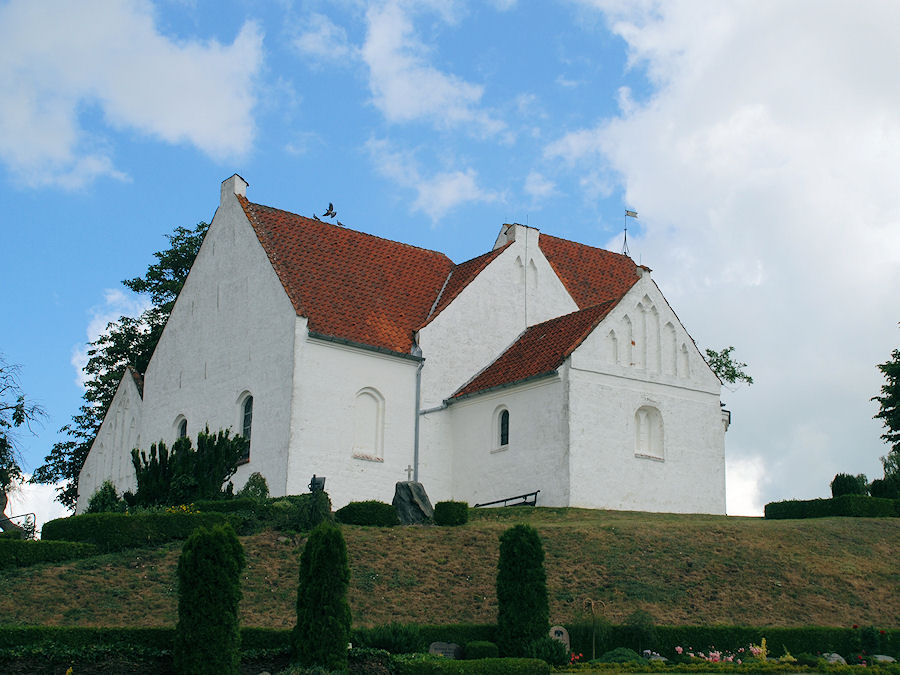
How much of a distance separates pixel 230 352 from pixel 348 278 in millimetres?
5144

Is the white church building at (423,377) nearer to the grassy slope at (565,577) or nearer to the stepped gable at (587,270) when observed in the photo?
the stepped gable at (587,270)

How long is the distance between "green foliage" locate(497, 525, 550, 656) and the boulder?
8.27 meters

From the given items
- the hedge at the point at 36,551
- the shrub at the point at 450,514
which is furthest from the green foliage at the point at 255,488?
the hedge at the point at 36,551

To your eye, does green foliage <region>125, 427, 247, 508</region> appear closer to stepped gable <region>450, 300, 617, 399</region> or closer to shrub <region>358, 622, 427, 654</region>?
stepped gable <region>450, 300, 617, 399</region>

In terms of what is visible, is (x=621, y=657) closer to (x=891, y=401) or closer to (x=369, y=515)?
(x=369, y=515)

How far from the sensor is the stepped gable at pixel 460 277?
4209 cm

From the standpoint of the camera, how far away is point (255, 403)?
123ft

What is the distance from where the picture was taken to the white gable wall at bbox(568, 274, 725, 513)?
36.3 meters

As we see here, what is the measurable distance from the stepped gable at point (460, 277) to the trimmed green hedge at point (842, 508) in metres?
14.1

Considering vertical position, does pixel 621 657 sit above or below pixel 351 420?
below

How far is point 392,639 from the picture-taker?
21.8 m

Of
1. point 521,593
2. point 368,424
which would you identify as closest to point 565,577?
point 521,593

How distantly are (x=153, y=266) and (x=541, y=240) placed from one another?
18.2 m

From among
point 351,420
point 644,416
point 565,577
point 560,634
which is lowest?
point 560,634
